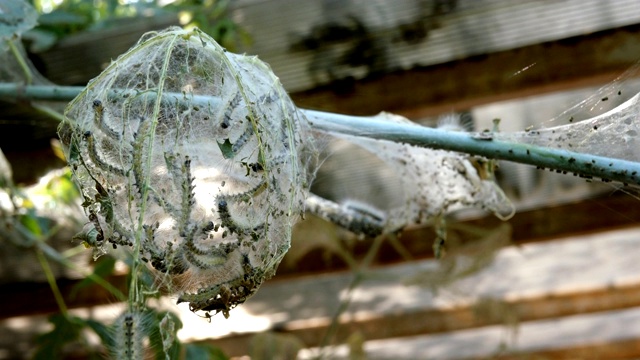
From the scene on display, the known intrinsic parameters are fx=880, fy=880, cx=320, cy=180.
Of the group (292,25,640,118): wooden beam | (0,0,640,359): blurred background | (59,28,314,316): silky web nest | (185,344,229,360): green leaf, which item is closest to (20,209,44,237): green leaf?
(0,0,640,359): blurred background

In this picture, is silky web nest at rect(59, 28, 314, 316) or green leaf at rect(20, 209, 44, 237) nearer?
silky web nest at rect(59, 28, 314, 316)

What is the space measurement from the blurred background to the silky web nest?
1.50 feet

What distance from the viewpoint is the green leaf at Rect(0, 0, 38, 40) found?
4.44 feet

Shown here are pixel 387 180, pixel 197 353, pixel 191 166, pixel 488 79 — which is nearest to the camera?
pixel 191 166

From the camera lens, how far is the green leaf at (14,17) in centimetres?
135

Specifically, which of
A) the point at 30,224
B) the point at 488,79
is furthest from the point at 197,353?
the point at 488,79

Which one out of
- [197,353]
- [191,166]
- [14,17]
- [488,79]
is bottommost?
[197,353]

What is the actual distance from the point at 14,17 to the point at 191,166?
1.89ft

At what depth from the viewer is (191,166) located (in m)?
0.96

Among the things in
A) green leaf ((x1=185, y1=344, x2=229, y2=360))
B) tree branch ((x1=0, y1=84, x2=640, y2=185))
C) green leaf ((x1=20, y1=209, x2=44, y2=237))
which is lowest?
green leaf ((x1=185, y1=344, x2=229, y2=360))

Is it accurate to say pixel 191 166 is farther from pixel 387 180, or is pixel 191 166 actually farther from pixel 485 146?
pixel 387 180

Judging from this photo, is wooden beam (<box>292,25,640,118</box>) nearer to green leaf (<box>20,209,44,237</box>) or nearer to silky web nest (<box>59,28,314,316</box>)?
green leaf (<box>20,209,44,237</box>)

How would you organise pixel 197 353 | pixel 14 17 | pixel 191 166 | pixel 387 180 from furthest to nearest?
pixel 387 180 → pixel 197 353 → pixel 14 17 → pixel 191 166

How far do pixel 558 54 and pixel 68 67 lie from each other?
1170 millimetres
